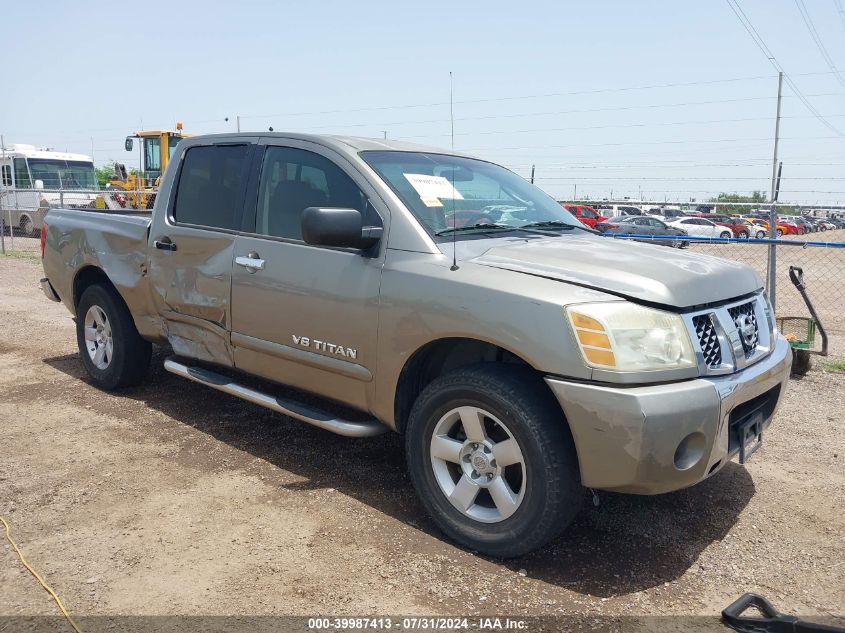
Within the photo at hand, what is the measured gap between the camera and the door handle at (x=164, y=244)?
4.83 metres

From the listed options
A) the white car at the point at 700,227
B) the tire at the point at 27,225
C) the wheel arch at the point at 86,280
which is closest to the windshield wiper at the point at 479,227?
the wheel arch at the point at 86,280

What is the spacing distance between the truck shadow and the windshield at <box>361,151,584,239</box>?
4.84 ft

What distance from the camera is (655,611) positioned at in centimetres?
293

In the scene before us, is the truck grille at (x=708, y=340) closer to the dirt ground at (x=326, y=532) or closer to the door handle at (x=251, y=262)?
the dirt ground at (x=326, y=532)

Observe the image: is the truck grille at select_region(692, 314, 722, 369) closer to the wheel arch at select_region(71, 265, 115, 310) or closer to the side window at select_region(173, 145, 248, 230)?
the side window at select_region(173, 145, 248, 230)

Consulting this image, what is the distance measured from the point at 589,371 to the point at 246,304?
2.22m

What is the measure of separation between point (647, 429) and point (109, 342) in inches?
167

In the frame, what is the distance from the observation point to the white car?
116 feet

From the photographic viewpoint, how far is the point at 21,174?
78.8 feet

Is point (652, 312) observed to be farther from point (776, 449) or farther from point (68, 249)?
point (68, 249)

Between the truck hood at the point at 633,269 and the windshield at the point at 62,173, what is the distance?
24.1 m

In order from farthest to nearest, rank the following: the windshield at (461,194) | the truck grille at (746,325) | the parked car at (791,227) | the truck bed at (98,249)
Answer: the parked car at (791,227) < the truck bed at (98,249) < the windshield at (461,194) < the truck grille at (746,325)

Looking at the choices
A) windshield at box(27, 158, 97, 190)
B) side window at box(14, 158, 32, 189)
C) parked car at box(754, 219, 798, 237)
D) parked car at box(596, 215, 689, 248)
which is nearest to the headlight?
windshield at box(27, 158, 97, 190)

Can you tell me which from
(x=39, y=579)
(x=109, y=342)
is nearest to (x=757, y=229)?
(x=109, y=342)
